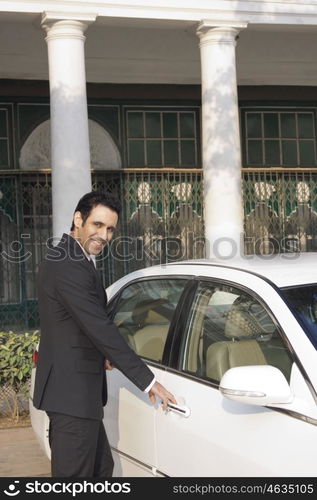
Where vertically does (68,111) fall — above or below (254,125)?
below

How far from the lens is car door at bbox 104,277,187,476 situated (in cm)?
382

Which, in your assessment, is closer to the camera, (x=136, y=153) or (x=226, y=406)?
(x=226, y=406)

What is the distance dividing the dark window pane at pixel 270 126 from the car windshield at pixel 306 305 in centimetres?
1132

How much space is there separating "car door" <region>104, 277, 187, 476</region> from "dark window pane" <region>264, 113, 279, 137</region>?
33.8 ft

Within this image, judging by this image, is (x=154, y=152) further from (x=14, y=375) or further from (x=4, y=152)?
(x=14, y=375)

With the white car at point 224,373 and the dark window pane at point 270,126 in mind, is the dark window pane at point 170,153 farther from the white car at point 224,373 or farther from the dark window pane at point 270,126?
the white car at point 224,373

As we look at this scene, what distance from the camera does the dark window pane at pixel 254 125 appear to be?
14453mm

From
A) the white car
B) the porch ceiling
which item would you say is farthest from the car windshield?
the porch ceiling

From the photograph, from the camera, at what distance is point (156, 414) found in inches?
146

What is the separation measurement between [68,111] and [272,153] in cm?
545

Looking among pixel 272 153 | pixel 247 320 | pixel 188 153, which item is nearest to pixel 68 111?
pixel 188 153

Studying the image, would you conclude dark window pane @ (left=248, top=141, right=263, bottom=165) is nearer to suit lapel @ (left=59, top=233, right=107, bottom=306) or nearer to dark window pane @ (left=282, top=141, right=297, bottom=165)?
dark window pane @ (left=282, top=141, right=297, bottom=165)

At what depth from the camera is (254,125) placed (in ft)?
47.5

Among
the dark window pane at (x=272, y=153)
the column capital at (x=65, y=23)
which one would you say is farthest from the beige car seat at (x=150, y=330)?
the dark window pane at (x=272, y=153)
